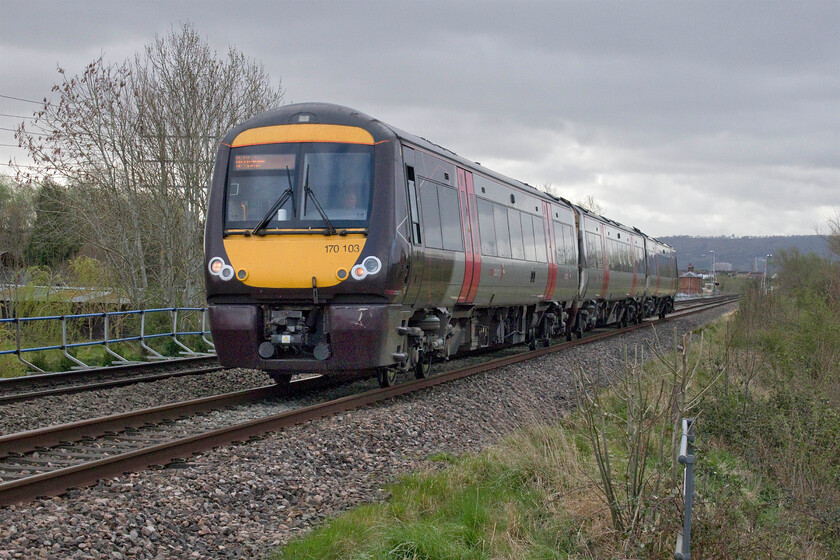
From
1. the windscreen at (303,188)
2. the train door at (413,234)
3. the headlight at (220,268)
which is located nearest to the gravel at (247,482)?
the train door at (413,234)

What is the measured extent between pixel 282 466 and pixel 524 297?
9.26 metres

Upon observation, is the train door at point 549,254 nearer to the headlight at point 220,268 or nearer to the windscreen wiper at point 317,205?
the windscreen wiper at point 317,205

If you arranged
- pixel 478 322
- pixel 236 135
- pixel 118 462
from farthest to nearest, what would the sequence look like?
pixel 478 322 → pixel 236 135 → pixel 118 462

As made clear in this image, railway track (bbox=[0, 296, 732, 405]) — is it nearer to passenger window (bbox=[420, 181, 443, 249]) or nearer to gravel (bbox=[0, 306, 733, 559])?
gravel (bbox=[0, 306, 733, 559])

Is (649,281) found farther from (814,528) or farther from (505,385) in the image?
(814,528)

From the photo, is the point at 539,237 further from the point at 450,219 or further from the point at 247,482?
the point at 247,482

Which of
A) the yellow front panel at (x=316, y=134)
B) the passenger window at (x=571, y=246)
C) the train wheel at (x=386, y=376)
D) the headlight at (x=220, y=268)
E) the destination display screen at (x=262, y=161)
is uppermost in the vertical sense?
the yellow front panel at (x=316, y=134)

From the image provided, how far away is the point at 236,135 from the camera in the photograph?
9.88m

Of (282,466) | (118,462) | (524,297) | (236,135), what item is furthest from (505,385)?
(118,462)

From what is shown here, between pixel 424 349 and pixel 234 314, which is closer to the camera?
pixel 234 314

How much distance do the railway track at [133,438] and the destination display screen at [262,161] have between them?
2.63 meters

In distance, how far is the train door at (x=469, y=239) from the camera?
468 inches

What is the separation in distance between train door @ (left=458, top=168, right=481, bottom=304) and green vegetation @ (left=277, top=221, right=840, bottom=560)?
3.00 metres

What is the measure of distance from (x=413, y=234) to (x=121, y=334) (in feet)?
39.4
